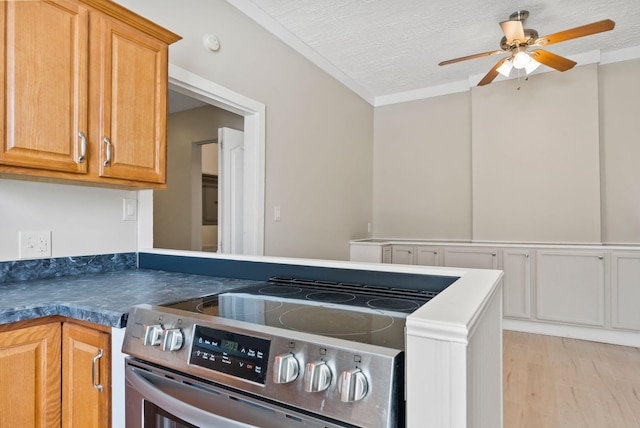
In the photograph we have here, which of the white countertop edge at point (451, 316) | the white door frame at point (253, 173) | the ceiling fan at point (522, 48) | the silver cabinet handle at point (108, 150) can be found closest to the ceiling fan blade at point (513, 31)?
the ceiling fan at point (522, 48)

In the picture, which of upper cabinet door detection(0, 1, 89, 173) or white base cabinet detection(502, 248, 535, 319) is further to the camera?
white base cabinet detection(502, 248, 535, 319)

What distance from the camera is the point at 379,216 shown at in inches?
195

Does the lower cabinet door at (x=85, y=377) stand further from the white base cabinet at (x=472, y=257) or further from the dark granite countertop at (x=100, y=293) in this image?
the white base cabinet at (x=472, y=257)

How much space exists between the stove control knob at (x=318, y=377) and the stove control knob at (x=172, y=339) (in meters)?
0.38

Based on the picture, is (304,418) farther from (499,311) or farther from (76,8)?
(76,8)

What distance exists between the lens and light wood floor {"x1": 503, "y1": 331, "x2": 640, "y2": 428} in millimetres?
2072

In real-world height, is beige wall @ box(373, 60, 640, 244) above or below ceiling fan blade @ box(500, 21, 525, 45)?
below

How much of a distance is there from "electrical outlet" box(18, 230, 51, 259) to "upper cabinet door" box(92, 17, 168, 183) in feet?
1.51

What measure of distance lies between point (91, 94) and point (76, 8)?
32 cm

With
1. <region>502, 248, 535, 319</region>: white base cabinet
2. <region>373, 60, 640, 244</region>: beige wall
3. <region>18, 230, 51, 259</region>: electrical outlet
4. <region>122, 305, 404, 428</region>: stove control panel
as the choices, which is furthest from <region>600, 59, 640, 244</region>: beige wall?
<region>18, 230, 51, 259</region>: electrical outlet

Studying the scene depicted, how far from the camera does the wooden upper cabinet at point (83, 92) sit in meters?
1.26

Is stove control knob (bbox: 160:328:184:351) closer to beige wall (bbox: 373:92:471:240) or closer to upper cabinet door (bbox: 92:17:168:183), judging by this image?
upper cabinet door (bbox: 92:17:168:183)

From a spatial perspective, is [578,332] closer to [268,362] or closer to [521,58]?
[521,58]

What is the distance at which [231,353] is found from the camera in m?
0.83
